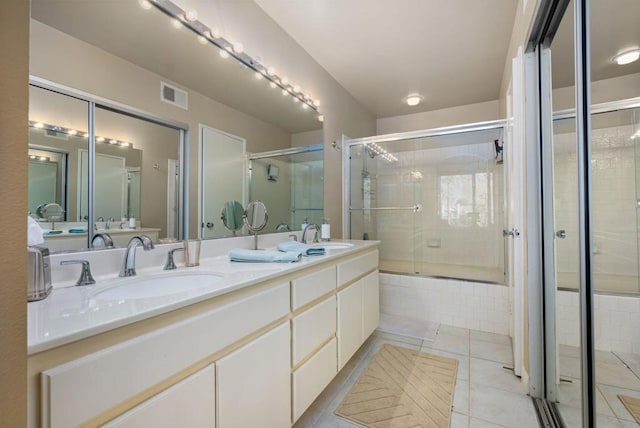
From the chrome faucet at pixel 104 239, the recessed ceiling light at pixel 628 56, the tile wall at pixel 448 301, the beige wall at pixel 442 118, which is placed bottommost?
the tile wall at pixel 448 301

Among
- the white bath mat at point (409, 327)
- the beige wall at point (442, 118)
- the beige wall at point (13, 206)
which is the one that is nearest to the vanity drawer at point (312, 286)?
the beige wall at point (13, 206)

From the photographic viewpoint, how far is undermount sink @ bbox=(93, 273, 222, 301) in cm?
100

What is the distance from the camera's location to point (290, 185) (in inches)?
90.8

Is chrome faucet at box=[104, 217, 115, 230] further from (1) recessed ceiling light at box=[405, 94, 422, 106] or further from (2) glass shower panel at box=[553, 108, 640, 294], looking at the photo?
(1) recessed ceiling light at box=[405, 94, 422, 106]

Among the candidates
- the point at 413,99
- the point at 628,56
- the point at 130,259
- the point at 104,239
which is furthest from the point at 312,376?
the point at 413,99

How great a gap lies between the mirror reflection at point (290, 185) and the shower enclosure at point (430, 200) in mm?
685

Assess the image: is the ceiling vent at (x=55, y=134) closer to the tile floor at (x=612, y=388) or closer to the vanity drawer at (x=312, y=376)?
the vanity drawer at (x=312, y=376)

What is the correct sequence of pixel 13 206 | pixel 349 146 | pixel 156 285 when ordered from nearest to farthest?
pixel 13 206, pixel 156 285, pixel 349 146

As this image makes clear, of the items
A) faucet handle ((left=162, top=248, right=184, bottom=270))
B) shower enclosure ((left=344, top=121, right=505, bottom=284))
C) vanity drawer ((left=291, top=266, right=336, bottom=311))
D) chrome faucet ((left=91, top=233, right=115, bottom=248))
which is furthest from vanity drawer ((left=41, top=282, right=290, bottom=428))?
shower enclosure ((left=344, top=121, right=505, bottom=284))

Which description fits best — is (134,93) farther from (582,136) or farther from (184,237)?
(582,136)

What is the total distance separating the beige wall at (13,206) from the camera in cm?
43

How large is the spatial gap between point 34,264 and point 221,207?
36.7 inches

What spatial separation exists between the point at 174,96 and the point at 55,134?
1.80ft

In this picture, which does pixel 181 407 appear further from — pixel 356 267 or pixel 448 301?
pixel 448 301
